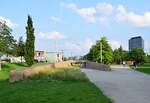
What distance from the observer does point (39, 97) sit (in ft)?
52.0

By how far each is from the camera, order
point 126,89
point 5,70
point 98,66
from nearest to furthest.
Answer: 1. point 126,89
2. point 5,70
3. point 98,66

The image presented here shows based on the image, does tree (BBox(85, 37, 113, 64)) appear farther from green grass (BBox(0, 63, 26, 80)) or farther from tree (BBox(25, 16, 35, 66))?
tree (BBox(25, 16, 35, 66))

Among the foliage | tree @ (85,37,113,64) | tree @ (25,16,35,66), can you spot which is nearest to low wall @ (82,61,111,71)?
tree @ (25,16,35,66)

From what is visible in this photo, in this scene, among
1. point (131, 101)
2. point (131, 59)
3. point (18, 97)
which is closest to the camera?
point (131, 101)

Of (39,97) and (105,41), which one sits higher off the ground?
(105,41)

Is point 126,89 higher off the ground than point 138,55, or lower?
lower

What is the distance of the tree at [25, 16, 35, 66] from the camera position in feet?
212

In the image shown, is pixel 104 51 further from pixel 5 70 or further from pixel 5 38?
pixel 5 70

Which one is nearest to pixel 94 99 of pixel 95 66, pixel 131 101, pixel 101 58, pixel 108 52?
pixel 131 101

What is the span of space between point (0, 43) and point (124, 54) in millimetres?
104822

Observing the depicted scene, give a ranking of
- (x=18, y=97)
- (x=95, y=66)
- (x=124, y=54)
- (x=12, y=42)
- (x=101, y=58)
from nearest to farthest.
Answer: (x=18, y=97) → (x=95, y=66) → (x=12, y=42) → (x=101, y=58) → (x=124, y=54)

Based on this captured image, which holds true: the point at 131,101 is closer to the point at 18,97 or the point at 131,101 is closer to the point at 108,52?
the point at 18,97

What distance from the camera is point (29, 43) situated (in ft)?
219

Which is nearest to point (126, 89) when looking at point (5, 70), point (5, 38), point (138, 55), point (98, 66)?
point (5, 70)
